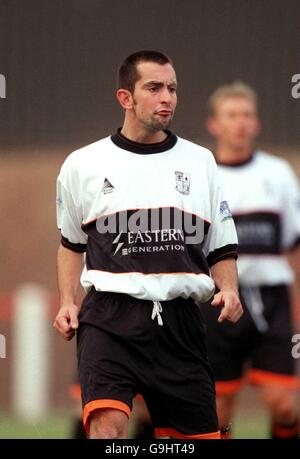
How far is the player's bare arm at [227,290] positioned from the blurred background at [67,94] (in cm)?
655

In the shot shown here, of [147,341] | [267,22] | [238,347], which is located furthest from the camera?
[267,22]

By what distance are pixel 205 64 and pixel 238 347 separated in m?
4.82

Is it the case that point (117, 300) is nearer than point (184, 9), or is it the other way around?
point (117, 300)

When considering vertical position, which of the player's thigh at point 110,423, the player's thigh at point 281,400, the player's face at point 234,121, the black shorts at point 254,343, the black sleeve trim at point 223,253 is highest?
the player's face at point 234,121

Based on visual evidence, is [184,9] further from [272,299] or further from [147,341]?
[147,341]

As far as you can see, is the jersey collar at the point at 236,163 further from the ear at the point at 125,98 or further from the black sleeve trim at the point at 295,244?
the ear at the point at 125,98

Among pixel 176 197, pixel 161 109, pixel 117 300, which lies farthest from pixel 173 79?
pixel 117 300

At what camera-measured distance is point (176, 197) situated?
227 inches

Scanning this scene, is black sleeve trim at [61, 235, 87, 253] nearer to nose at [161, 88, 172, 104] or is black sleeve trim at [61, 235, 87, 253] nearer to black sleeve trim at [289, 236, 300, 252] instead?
nose at [161, 88, 172, 104]

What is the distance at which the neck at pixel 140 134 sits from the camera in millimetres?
5902

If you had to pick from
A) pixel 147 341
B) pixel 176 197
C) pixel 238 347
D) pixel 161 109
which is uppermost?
pixel 161 109

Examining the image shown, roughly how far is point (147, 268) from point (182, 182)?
16.2 inches

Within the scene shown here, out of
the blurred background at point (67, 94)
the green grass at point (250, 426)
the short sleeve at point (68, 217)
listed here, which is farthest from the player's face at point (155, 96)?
the blurred background at point (67, 94)

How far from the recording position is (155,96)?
5.82 meters
